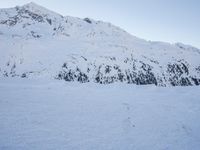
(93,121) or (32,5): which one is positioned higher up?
(32,5)

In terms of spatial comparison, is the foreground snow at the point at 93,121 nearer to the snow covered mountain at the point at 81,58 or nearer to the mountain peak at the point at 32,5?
the snow covered mountain at the point at 81,58

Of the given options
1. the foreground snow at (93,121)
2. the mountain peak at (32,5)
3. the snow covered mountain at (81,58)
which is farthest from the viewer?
the mountain peak at (32,5)

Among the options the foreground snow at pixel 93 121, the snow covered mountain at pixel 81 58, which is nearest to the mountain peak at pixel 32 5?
the snow covered mountain at pixel 81 58

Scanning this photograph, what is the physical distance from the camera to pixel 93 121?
10.4 meters

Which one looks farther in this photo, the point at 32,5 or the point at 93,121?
the point at 32,5

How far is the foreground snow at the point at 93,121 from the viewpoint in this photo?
8.30 metres

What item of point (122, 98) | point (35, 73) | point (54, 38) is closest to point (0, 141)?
point (122, 98)

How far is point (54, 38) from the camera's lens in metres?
44.5

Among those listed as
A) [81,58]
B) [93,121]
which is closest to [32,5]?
[81,58]

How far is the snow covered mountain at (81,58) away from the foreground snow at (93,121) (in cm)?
1567

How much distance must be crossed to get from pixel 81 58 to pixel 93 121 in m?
24.2

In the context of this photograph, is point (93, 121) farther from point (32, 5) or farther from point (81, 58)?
point (32, 5)

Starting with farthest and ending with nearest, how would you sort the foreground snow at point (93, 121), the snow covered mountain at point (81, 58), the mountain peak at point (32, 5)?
the mountain peak at point (32, 5)
the snow covered mountain at point (81, 58)
the foreground snow at point (93, 121)

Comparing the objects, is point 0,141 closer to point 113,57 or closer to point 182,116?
point 182,116
